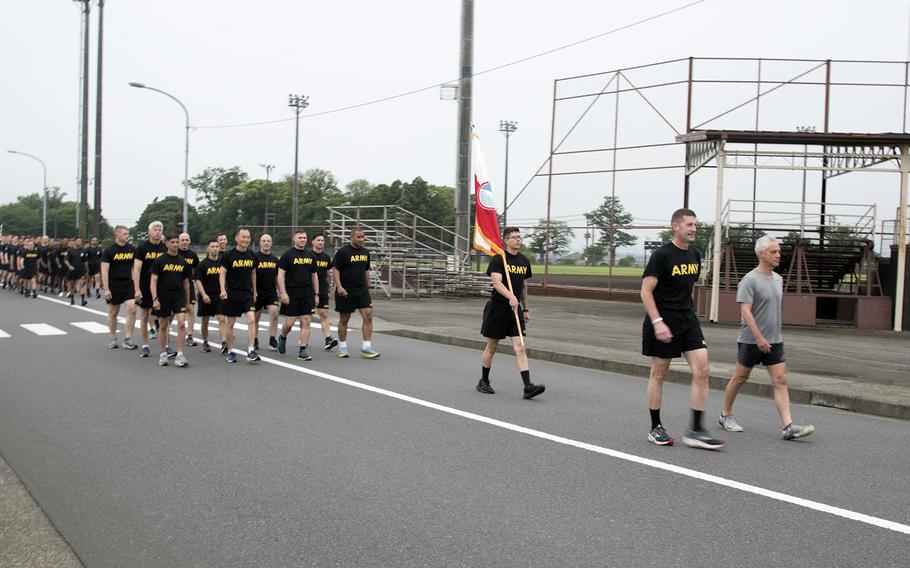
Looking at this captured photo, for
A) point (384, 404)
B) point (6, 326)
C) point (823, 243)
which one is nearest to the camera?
point (384, 404)

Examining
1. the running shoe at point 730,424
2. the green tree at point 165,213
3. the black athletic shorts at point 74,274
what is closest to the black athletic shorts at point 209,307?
the running shoe at point 730,424

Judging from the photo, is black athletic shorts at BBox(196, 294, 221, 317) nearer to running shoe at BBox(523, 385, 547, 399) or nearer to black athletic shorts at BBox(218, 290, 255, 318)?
black athletic shorts at BBox(218, 290, 255, 318)

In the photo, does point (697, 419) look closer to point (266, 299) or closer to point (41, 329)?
point (266, 299)

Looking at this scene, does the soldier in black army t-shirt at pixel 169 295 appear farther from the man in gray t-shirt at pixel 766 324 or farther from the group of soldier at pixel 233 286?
the man in gray t-shirt at pixel 766 324

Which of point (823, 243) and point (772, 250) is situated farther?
point (823, 243)

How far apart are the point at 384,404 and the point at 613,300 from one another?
62.5ft

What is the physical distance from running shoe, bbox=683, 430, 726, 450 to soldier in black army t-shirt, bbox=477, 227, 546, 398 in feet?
7.33

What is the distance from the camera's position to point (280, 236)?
29.4m

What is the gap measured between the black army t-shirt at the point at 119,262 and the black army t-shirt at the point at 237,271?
2.37m

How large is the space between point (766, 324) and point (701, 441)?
130cm

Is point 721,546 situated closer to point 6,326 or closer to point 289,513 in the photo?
point 289,513

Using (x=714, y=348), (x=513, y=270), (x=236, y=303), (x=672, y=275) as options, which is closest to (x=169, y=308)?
(x=236, y=303)

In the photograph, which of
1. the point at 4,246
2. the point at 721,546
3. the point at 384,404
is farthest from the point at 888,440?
the point at 4,246

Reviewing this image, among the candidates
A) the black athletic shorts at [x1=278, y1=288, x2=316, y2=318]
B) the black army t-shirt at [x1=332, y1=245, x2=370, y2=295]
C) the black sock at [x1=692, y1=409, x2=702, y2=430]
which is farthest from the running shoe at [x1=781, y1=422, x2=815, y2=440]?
the black athletic shorts at [x1=278, y1=288, x2=316, y2=318]
